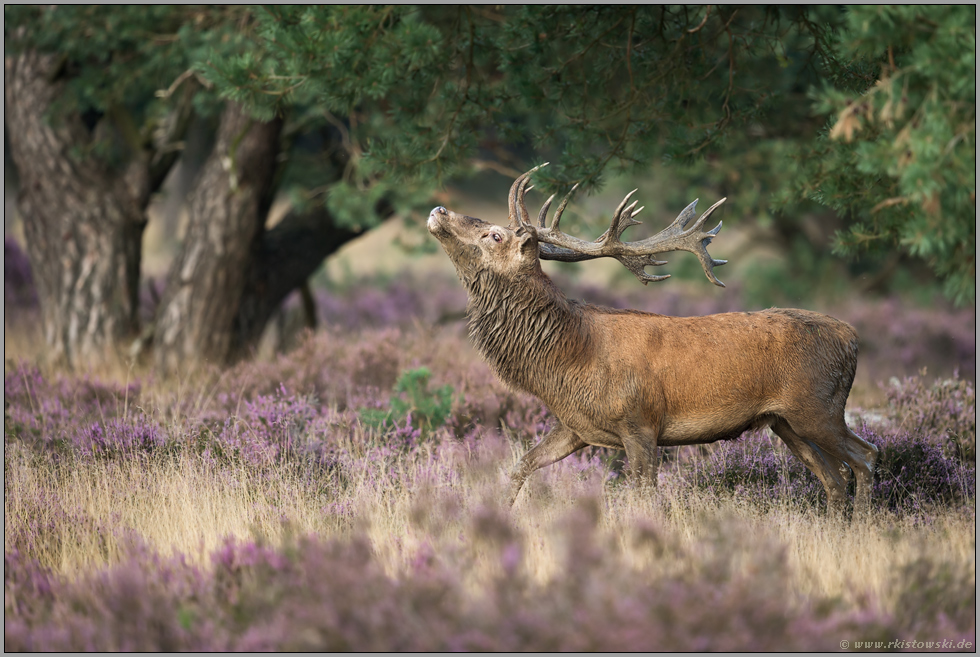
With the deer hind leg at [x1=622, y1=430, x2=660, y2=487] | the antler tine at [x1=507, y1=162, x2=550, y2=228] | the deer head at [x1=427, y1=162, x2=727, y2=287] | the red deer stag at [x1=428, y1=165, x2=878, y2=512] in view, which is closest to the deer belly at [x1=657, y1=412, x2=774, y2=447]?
the red deer stag at [x1=428, y1=165, x2=878, y2=512]

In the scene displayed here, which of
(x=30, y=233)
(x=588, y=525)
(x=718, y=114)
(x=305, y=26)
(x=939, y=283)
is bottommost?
(x=939, y=283)

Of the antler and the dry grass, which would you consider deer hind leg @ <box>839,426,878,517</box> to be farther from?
the antler

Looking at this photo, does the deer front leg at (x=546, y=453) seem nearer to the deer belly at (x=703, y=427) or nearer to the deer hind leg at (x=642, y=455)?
the deer hind leg at (x=642, y=455)

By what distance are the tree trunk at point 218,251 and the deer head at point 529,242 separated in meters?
4.75

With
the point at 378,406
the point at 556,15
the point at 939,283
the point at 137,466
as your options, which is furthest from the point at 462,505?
the point at 939,283

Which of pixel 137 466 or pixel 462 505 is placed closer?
pixel 462 505

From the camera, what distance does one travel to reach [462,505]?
461 cm

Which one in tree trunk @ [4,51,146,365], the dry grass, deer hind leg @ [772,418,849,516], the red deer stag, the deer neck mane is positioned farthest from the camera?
tree trunk @ [4,51,146,365]

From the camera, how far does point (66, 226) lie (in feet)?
30.5

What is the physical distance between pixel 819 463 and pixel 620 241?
5.96 ft

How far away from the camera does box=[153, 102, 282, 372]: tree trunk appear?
29.8 ft

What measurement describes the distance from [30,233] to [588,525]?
8606 mm

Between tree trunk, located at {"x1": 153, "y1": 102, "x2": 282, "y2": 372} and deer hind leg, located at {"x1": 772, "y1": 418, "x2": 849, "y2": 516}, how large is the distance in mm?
6159

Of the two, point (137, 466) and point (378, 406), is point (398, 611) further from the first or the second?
point (378, 406)
